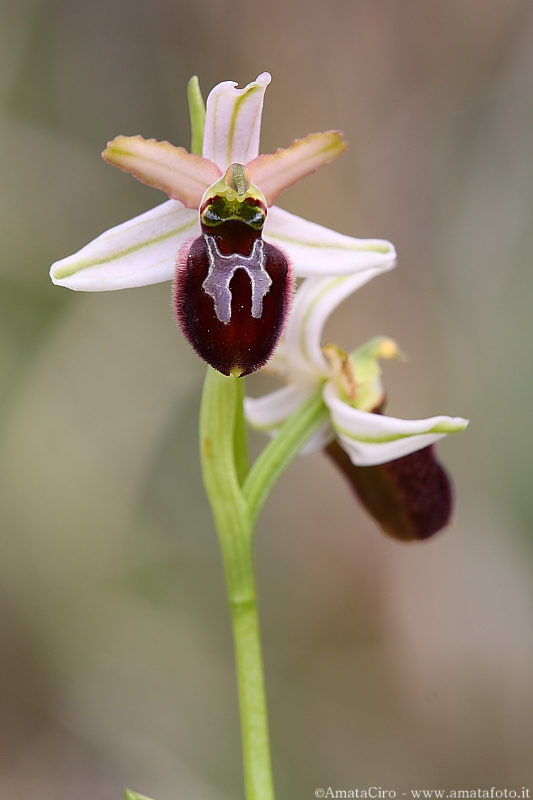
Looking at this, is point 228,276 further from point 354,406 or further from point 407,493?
point 407,493

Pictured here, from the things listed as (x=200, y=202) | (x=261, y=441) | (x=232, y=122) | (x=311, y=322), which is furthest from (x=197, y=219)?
(x=261, y=441)

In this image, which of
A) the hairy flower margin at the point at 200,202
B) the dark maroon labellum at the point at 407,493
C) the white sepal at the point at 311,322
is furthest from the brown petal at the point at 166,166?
the dark maroon labellum at the point at 407,493

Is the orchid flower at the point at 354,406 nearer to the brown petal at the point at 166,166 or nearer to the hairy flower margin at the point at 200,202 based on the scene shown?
the hairy flower margin at the point at 200,202

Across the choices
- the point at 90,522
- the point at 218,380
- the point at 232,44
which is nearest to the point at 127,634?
the point at 90,522

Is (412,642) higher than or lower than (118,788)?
higher

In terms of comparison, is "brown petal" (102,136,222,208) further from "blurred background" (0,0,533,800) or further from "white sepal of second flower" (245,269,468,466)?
"blurred background" (0,0,533,800)

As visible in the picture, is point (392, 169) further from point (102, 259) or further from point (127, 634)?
point (102, 259)
